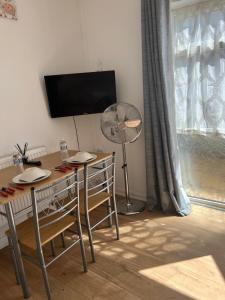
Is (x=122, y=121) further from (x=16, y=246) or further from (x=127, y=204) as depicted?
(x=16, y=246)

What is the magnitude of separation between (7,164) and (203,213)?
82.3 inches

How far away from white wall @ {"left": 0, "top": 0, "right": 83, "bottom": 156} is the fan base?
102 cm

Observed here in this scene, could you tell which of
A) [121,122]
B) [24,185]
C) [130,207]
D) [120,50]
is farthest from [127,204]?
[120,50]

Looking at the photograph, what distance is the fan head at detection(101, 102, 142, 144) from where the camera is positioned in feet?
9.04

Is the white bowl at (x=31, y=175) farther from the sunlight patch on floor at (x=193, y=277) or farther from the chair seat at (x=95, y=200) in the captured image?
the sunlight patch on floor at (x=193, y=277)

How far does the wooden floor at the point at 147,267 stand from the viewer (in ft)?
6.21

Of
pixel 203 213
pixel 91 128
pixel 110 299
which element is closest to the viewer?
pixel 110 299

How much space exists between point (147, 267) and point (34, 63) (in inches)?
92.0

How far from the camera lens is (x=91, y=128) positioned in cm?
366

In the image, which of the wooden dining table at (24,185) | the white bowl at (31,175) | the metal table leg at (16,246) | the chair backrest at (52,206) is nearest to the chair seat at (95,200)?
the chair backrest at (52,206)

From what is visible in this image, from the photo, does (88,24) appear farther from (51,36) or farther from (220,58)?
(220,58)

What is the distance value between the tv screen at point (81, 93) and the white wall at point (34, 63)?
6.1 inches

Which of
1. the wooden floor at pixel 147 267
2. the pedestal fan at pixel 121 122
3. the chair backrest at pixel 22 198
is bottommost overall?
the wooden floor at pixel 147 267

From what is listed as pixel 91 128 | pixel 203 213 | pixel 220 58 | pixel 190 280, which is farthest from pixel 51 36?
pixel 190 280
